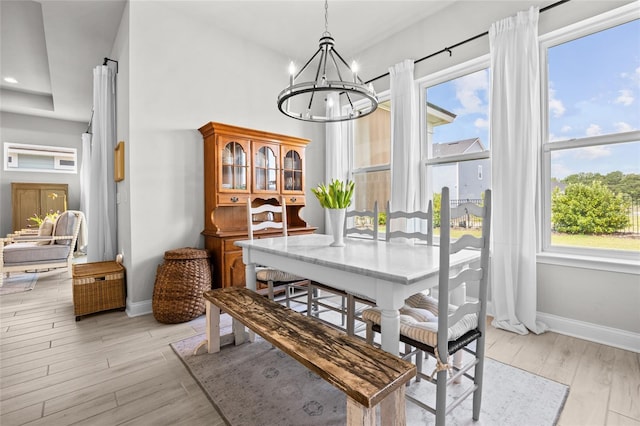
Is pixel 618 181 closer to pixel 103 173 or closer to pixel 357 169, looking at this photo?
pixel 357 169

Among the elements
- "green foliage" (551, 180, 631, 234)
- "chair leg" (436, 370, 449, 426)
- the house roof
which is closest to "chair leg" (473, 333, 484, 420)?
"chair leg" (436, 370, 449, 426)

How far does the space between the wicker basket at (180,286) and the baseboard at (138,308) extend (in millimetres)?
296

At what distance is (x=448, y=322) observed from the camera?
125 cm

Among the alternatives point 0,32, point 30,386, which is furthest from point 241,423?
point 0,32

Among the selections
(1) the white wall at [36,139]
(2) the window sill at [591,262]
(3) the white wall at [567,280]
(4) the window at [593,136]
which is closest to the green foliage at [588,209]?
(4) the window at [593,136]

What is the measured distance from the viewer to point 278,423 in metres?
1.45

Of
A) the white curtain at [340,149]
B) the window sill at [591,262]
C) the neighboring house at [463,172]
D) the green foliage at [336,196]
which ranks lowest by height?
the window sill at [591,262]

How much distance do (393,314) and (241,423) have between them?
3.08 feet

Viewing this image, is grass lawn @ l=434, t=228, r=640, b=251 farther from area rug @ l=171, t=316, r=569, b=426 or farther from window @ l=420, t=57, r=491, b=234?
area rug @ l=171, t=316, r=569, b=426

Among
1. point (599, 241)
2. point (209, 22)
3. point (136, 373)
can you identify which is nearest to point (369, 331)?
point (136, 373)

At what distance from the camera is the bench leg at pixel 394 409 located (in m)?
1.13

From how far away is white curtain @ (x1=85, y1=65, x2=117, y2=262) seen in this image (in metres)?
3.48

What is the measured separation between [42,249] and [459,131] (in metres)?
5.80

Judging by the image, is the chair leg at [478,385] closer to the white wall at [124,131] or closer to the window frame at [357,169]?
the window frame at [357,169]
